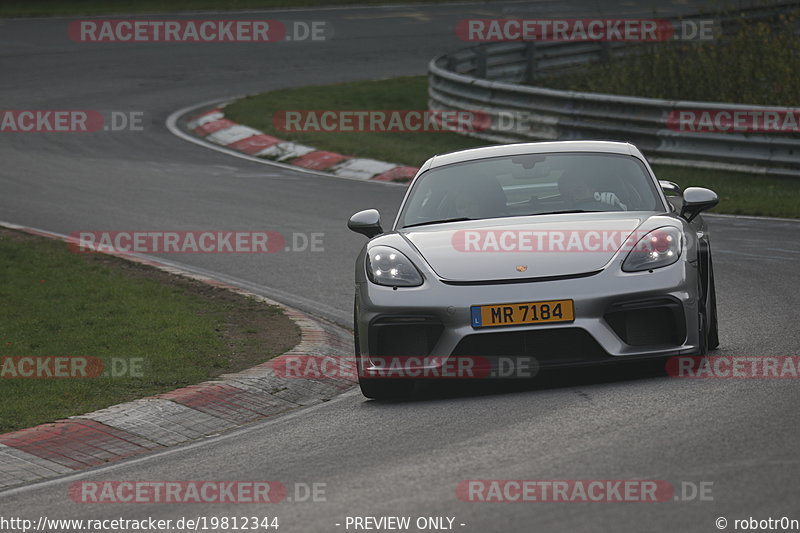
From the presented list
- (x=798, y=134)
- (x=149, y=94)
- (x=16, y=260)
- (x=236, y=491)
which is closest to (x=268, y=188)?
(x=16, y=260)

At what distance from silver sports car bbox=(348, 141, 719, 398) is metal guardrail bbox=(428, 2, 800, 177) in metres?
8.54

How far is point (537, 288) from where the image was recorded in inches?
270

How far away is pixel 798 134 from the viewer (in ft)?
52.0

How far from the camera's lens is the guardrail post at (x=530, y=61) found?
24.9 m

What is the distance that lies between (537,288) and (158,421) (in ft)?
7.20

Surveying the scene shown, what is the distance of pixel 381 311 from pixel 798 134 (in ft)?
33.2

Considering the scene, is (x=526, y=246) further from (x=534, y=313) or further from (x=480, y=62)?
(x=480, y=62)

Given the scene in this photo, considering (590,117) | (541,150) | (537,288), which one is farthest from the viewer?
(590,117)

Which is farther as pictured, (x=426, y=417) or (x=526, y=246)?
(x=526, y=246)

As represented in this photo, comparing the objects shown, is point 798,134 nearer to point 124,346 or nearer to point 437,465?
point 124,346

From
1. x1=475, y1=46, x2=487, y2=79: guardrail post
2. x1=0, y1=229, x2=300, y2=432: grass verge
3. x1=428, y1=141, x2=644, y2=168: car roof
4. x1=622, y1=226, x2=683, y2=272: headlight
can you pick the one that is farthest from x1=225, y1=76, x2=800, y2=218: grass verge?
x1=622, y1=226, x2=683, y2=272: headlight

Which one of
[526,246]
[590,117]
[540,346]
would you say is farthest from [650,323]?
[590,117]

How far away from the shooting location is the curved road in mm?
5008

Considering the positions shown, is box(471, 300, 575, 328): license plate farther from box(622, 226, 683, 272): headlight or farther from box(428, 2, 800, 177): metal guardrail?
box(428, 2, 800, 177): metal guardrail
